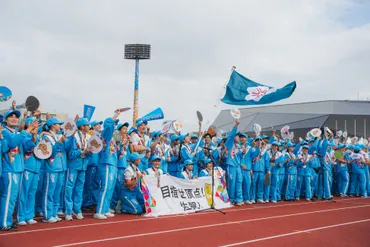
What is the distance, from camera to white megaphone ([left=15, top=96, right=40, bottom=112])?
26.0 feet

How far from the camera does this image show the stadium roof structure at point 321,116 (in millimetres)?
34062

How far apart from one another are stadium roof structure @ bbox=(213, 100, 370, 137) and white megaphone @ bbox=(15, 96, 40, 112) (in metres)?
30.3

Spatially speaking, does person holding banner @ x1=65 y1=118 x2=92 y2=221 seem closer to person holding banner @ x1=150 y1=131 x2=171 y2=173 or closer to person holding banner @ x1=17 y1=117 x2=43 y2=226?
person holding banner @ x1=17 y1=117 x2=43 y2=226

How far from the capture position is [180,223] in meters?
8.08

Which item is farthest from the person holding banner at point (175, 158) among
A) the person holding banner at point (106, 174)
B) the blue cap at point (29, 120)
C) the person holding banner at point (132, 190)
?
the blue cap at point (29, 120)

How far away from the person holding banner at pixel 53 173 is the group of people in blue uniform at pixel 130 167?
0.02 meters

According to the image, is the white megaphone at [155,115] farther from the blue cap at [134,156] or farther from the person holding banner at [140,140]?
the blue cap at [134,156]

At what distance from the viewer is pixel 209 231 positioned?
730 centimetres

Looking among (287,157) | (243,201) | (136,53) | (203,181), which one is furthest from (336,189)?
(136,53)

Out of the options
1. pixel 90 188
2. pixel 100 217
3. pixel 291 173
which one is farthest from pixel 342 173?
pixel 100 217

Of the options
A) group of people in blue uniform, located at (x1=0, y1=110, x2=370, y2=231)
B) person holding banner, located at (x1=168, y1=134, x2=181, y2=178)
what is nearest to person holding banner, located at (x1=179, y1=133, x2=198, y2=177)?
group of people in blue uniform, located at (x1=0, y1=110, x2=370, y2=231)

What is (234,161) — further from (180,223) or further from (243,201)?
(180,223)

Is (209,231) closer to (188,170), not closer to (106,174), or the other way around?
(106,174)

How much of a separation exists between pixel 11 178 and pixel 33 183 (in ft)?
2.43
